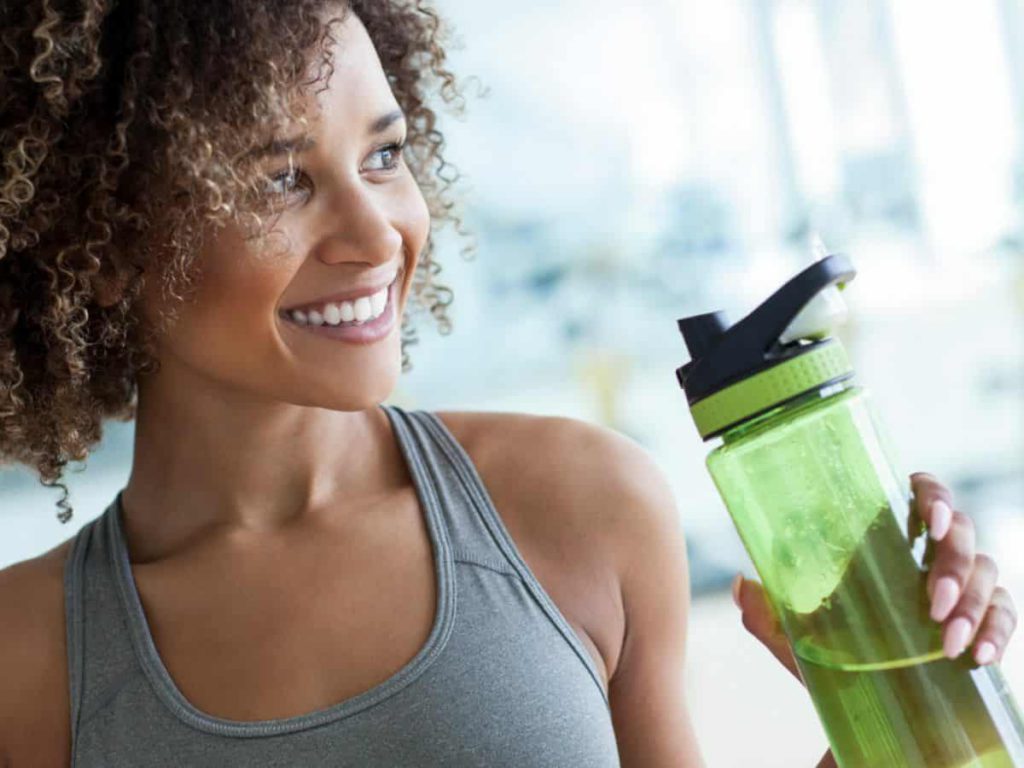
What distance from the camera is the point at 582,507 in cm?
113

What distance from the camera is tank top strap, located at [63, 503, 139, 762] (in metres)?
1.10

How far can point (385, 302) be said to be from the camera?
1044 millimetres

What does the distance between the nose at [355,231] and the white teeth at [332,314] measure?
0.12ft

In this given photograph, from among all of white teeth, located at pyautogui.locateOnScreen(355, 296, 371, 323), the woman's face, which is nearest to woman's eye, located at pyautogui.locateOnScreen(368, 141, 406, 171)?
→ the woman's face

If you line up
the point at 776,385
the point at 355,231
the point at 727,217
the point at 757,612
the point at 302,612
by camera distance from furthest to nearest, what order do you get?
1. the point at 727,217
2. the point at 302,612
3. the point at 355,231
4. the point at 757,612
5. the point at 776,385

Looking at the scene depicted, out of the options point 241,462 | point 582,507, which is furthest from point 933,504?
point 241,462

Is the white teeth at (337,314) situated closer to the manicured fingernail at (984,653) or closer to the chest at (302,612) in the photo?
the chest at (302,612)

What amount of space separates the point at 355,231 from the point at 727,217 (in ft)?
7.39

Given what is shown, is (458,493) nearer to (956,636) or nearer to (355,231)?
(355,231)

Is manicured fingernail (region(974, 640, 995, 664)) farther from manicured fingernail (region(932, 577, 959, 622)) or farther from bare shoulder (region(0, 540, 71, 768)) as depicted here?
bare shoulder (region(0, 540, 71, 768))

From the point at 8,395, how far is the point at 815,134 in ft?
7.74

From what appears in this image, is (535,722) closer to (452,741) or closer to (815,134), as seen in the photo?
(452,741)

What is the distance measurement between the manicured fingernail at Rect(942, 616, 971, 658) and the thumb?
0.16 meters

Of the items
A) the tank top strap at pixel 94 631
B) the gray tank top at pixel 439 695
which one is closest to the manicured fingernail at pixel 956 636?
the gray tank top at pixel 439 695
